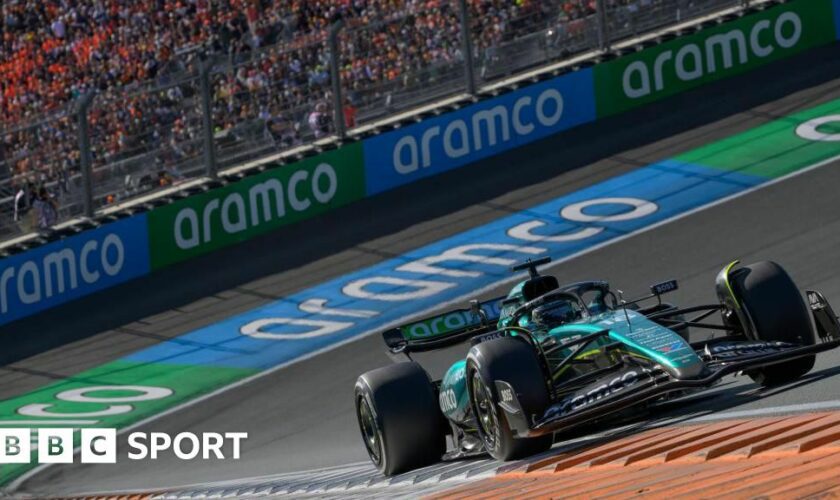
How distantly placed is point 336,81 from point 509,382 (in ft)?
43.2

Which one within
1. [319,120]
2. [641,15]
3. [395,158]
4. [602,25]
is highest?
[641,15]

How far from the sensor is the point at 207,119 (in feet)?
65.7

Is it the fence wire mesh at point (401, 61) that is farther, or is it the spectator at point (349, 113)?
the spectator at point (349, 113)

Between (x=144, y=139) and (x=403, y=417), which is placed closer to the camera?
(x=403, y=417)

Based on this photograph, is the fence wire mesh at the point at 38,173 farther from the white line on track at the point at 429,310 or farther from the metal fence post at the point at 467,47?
the metal fence post at the point at 467,47

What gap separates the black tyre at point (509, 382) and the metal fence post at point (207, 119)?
12053mm

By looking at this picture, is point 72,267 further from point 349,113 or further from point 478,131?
point 478,131

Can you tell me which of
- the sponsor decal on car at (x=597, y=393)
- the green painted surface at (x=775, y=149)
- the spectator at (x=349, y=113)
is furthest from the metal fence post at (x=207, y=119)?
the sponsor decal on car at (x=597, y=393)

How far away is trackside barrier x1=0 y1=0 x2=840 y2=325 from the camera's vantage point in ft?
64.0

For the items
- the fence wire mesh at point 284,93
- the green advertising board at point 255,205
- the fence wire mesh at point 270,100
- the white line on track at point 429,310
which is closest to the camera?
the white line on track at point 429,310

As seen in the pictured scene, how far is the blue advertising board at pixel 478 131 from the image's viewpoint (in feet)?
69.7

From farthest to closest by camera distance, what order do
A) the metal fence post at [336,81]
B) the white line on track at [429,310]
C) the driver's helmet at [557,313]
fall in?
the metal fence post at [336,81] → the white line on track at [429,310] → the driver's helmet at [557,313]

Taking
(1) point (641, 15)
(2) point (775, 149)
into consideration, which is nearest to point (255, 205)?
(1) point (641, 15)

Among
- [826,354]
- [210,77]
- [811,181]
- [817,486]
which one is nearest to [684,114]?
[811,181]
